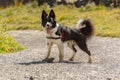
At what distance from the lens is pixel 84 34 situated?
11203mm

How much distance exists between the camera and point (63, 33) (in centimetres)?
1080

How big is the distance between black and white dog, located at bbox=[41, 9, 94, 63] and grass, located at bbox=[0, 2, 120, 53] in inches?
200

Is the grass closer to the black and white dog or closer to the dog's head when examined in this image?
the black and white dog

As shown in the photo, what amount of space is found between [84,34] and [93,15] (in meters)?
10.1

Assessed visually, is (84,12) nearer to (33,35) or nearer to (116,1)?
(116,1)

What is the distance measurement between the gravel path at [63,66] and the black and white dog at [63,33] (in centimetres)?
40

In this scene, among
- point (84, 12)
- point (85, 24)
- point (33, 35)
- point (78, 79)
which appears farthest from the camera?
point (84, 12)

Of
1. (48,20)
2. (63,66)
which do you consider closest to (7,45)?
(48,20)

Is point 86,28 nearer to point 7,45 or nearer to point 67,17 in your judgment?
point 7,45

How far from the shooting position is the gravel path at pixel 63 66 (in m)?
8.73

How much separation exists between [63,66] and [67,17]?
11.2 metres

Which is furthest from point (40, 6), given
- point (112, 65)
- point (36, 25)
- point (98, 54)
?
point (112, 65)

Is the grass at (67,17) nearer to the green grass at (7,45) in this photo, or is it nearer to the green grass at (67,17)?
→ the green grass at (67,17)

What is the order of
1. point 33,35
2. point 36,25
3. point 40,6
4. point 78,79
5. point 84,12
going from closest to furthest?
point 78,79, point 33,35, point 36,25, point 84,12, point 40,6
